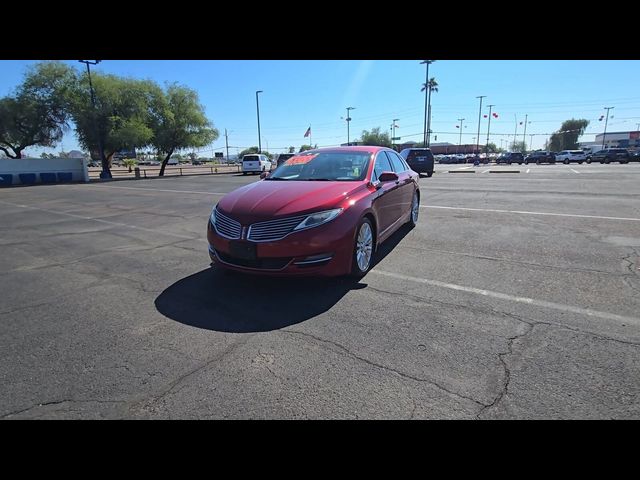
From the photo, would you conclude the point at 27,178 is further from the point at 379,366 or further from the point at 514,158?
the point at 514,158

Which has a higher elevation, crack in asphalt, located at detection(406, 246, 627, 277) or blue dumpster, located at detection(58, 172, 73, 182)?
blue dumpster, located at detection(58, 172, 73, 182)

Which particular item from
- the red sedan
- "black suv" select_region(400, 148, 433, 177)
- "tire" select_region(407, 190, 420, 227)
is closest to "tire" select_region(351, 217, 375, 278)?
the red sedan

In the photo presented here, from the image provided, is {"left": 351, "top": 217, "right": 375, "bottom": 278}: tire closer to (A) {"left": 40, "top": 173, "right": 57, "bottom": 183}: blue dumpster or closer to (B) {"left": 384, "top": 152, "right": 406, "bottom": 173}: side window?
(B) {"left": 384, "top": 152, "right": 406, "bottom": 173}: side window

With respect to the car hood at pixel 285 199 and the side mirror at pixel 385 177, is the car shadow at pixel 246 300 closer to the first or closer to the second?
the car hood at pixel 285 199

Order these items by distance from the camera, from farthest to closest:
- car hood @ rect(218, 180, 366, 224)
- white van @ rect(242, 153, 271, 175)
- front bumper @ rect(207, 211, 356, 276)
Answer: white van @ rect(242, 153, 271, 175), car hood @ rect(218, 180, 366, 224), front bumper @ rect(207, 211, 356, 276)

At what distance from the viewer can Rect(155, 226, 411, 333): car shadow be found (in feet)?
11.1

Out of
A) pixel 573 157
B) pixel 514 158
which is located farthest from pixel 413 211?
pixel 514 158
